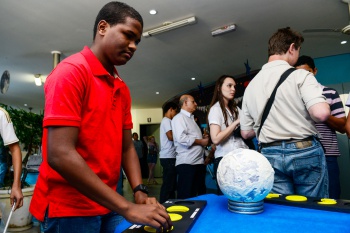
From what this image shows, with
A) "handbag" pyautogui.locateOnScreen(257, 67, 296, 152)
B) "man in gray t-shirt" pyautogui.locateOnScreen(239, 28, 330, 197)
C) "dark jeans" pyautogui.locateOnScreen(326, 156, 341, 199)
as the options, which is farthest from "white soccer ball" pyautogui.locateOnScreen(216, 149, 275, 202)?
"dark jeans" pyautogui.locateOnScreen(326, 156, 341, 199)

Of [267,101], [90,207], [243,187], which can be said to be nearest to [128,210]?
[90,207]

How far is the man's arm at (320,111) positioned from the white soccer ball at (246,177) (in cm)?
58

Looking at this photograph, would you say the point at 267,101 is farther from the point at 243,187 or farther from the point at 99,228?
the point at 99,228

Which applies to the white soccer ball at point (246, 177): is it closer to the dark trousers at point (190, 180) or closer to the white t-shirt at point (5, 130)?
the white t-shirt at point (5, 130)

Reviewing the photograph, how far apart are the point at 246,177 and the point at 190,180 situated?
2.05 meters

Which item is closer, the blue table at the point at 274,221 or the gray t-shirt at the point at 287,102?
the blue table at the point at 274,221

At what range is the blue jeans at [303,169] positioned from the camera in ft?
4.79

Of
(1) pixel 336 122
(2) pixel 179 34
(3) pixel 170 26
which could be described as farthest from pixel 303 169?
(2) pixel 179 34

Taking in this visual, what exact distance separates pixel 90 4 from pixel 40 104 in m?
9.55

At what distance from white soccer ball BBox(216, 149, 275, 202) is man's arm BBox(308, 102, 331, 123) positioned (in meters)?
0.58

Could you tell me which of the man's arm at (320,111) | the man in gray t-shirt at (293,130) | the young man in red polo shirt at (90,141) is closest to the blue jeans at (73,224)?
the young man in red polo shirt at (90,141)

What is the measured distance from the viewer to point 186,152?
3051 millimetres

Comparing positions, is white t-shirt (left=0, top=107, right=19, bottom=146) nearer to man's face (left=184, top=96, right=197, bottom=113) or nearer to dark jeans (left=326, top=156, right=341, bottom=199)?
man's face (left=184, top=96, right=197, bottom=113)

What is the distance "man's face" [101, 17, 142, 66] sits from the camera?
0.97 m
